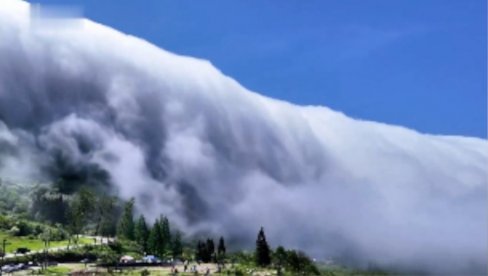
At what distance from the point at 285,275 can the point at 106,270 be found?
1998 inches

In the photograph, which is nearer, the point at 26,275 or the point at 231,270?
the point at 26,275

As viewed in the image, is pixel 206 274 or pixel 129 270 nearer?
pixel 206 274

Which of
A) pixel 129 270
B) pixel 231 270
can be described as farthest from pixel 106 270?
pixel 231 270

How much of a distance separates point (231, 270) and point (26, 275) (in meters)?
56.4

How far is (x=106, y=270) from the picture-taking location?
195m

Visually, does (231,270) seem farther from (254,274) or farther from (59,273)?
A: (59,273)

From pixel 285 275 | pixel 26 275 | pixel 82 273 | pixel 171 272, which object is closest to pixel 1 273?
pixel 26 275

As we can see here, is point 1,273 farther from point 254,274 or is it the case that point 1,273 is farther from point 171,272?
point 254,274

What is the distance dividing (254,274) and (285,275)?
33.5ft

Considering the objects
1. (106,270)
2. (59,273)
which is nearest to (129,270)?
(106,270)

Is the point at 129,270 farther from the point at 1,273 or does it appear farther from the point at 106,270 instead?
the point at 1,273

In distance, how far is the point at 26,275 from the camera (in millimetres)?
186500

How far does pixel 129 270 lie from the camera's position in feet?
654

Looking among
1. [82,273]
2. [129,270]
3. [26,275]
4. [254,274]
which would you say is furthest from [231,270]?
[26,275]
